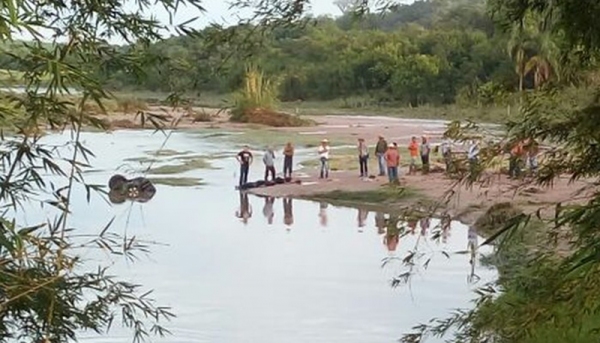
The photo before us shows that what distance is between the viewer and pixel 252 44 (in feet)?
11.6

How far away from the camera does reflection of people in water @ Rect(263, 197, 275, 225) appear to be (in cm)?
1633

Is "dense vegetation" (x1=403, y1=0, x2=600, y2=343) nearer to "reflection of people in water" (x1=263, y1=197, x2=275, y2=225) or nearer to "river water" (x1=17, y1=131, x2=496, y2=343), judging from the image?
"river water" (x1=17, y1=131, x2=496, y2=343)

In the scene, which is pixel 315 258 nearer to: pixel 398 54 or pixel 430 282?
pixel 430 282

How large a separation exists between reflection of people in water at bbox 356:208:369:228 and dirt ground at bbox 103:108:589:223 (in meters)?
0.71

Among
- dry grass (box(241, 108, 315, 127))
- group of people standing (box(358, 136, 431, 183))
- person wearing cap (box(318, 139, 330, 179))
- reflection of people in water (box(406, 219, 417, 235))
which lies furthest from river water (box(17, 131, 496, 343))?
dry grass (box(241, 108, 315, 127))

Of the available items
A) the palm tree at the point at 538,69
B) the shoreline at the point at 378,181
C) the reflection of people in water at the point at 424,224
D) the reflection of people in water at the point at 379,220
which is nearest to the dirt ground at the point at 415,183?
the shoreline at the point at 378,181

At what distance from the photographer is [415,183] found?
1444 centimetres

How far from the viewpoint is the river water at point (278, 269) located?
959cm

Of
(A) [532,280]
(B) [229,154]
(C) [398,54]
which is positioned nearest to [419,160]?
(C) [398,54]

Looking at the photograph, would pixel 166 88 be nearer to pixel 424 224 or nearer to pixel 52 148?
pixel 52 148

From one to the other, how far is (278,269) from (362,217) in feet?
13.6

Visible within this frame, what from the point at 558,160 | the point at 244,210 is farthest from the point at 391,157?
the point at 558,160

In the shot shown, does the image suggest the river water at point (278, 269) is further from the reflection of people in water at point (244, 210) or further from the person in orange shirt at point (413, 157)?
the person in orange shirt at point (413, 157)

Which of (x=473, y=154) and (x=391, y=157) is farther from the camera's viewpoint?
(x=391, y=157)
